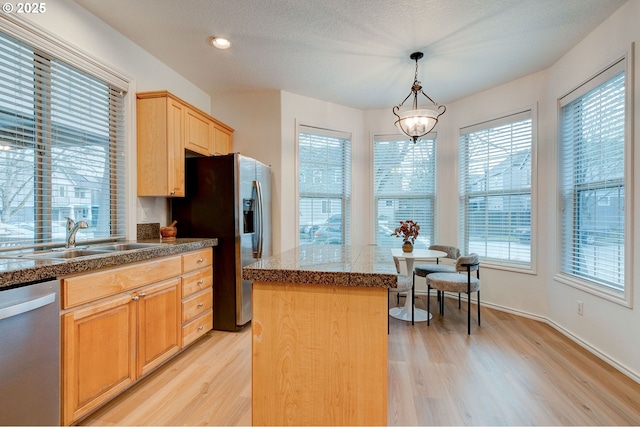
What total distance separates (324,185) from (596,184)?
2786 millimetres

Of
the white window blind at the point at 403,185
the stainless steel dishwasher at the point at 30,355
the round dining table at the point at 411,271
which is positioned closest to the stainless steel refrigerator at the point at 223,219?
the stainless steel dishwasher at the point at 30,355

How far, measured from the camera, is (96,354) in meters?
1.63

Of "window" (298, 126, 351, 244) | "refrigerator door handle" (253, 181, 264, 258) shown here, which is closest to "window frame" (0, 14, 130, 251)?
"refrigerator door handle" (253, 181, 264, 258)

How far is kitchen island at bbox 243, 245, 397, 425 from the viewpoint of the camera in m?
1.18

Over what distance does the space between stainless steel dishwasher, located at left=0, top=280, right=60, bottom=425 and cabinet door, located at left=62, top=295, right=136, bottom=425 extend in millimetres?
91

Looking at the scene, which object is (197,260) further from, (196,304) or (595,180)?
(595,180)

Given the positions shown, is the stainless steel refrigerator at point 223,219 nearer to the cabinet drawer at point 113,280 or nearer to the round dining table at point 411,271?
the cabinet drawer at point 113,280

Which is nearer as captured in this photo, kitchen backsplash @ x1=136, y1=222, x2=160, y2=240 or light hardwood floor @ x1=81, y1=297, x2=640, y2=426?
light hardwood floor @ x1=81, y1=297, x2=640, y2=426

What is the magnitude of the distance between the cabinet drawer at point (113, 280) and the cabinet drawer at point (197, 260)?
113 mm

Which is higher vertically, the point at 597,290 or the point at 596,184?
the point at 596,184

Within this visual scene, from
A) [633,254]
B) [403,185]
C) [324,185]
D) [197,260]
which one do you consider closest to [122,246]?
[197,260]

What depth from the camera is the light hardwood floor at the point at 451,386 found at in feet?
5.53

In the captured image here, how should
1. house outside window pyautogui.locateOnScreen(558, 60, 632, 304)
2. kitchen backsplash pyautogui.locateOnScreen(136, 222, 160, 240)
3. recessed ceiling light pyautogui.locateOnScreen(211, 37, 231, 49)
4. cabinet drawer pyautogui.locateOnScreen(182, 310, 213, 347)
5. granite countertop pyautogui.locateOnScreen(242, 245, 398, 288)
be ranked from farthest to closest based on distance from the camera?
kitchen backsplash pyautogui.locateOnScreen(136, 222, 160, 240), recessed ceiling light pyautogui.locateOnScreen(211, 37, 231, 49), cabinet drawer pyautogui.locateOnScreen(182, 310, 213, 347), house outside window pyautogui.locateOnScreen(558, 60, 632, 304), granite countertop pyautogui.locateOnScreen(242, 245, 398, 288)

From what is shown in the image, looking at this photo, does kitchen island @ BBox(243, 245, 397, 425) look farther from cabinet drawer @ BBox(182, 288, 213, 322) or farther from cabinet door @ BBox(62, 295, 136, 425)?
cabinet drawer @ BBox(182, 288, 213, 322)
